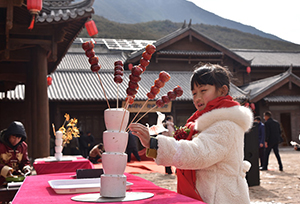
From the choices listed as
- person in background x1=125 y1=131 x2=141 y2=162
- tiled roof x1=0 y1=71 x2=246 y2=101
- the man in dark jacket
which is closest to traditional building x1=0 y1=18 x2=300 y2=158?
tiled roof x1=0 y1=71 x2=246 y2=101

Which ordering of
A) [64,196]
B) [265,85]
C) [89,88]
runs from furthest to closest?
1. [265,85]
2. [89,88]
3. [64,196]

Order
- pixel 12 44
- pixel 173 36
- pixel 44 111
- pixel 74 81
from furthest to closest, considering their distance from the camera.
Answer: pixel 173 36 → pixel 74 81 → pixel 44 111 → pixel 12 44

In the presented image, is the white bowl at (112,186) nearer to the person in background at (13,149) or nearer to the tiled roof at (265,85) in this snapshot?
the person in background at (13,149)

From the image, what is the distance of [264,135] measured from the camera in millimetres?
10844

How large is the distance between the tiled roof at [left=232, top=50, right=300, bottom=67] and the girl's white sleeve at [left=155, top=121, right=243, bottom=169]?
850 inches

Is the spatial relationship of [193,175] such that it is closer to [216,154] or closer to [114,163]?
[216,154]

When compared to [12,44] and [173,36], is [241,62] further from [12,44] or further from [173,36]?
[12,44]

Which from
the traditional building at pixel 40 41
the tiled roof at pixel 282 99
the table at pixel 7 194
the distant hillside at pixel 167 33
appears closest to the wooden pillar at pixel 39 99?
the traditional building at pixel 40 41

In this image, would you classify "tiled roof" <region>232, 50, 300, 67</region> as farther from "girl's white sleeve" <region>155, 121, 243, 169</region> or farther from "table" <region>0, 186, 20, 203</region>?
"girl's white sleeve" <region>155, 121, 243, 169</region>

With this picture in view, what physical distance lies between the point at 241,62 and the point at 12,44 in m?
16.3

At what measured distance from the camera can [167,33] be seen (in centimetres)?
7106

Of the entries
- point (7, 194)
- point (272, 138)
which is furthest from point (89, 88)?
point (7, 194)

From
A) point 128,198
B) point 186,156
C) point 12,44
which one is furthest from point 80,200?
point 12,44

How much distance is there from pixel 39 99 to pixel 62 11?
2184 millimetres
